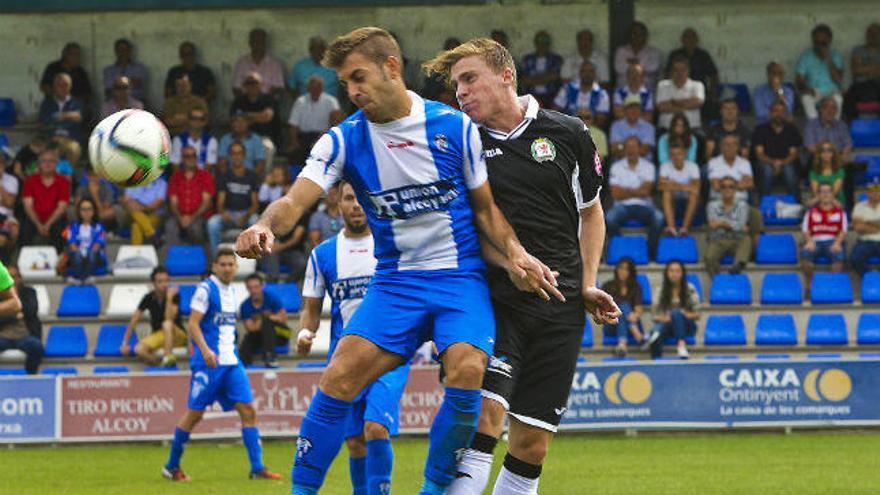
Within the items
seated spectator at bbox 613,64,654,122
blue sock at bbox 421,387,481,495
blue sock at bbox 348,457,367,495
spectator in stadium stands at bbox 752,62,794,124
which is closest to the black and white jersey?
blue sock at bbox 421,387,481,495

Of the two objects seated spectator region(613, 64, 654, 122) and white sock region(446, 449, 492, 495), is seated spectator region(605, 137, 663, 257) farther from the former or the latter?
white sock region(446, 449, 492, 495)

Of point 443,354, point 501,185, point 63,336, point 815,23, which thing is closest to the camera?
point 443,354

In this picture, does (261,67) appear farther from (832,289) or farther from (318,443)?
(318,443)

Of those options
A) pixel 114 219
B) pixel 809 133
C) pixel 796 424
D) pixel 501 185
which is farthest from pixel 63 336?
pixel 501 185

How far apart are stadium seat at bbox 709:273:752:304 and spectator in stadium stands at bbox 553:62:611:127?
2.98 meters

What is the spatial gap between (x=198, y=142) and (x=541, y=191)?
16.0 meters

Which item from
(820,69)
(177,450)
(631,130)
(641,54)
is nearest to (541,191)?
(177,450)

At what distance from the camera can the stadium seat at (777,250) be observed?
22.0 metres

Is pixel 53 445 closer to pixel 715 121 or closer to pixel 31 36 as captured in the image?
pixel 31 36

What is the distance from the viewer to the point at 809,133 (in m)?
22.9

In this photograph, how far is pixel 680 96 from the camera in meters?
22.7

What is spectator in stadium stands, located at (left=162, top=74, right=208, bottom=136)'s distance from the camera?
74.4 ft

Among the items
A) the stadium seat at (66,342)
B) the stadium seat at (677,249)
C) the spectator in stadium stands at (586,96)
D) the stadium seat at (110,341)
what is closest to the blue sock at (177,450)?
the stadium seat at (110,341)

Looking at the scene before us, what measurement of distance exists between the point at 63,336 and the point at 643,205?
8496mm
